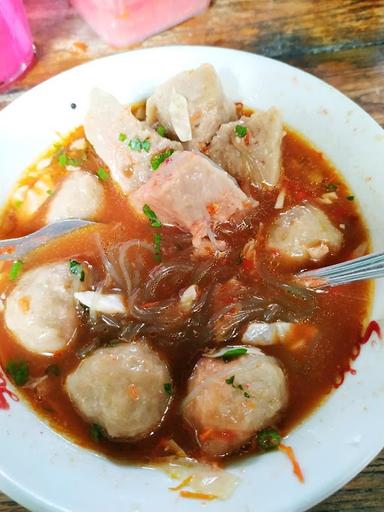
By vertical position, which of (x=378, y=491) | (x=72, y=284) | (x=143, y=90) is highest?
(x=143, y=90)

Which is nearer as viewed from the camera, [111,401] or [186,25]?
[111,401]

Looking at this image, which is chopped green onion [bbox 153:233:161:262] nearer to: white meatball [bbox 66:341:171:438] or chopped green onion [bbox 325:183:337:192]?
white meatball [bbox 66:341:171:438]

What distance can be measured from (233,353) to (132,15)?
2.19 m

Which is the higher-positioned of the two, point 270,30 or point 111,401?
point 270,30

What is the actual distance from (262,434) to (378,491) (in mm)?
605

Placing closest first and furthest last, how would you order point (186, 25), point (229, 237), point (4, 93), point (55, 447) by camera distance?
point (55, 447) → point (229, 237) → point (4, 93) → point (186, 25)

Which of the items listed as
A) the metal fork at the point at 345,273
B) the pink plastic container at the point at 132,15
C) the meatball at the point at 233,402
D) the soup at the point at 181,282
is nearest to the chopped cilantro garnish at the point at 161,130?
the soup at the point at 181,282

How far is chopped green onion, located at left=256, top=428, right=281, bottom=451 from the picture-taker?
193 cm

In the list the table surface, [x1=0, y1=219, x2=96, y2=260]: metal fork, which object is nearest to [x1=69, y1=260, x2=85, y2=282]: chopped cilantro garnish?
[x1=0, y1=219, x2=96, y2=260]: metal fork

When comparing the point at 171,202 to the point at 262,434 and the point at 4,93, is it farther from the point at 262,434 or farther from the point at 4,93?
the point at 4,93

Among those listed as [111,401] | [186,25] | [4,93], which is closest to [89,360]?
[111,401]

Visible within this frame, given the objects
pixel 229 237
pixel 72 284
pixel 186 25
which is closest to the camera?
pixel 72 284

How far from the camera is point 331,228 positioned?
2418 mm

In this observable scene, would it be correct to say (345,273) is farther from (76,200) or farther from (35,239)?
(35,239)
